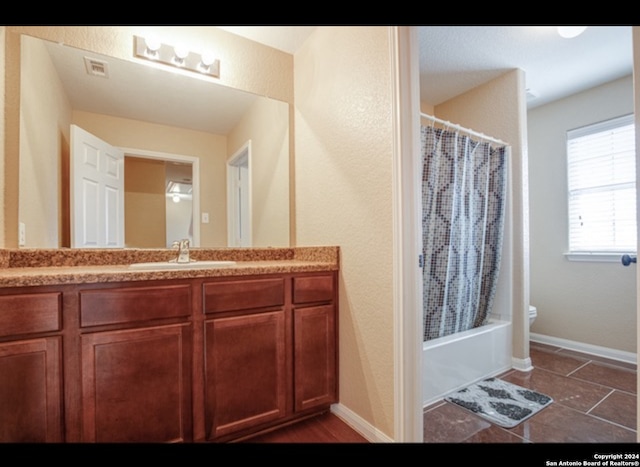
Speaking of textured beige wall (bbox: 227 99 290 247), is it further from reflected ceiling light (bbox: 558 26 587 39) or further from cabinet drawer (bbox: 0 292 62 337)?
reflected ceiling light (bbox: 558 26 587 39)

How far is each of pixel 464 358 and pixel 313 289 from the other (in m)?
1.20

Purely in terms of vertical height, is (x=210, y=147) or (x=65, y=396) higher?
(x=210, y=147)

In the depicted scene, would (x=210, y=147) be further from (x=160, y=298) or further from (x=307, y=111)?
(x=160, y=298)

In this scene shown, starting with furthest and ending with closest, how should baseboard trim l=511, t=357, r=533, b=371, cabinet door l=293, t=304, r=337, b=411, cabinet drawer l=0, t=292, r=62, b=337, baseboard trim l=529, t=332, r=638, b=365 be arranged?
baseboard trim l=529, t=332, r=638, b=365 < baseboard trim l=511, t=357, r=533, b=371 < cabinet door l=293, t=304, r=337, b=411 < cabinet drawer l=0, t=292, r=62, b=337

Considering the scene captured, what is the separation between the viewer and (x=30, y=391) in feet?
3.40

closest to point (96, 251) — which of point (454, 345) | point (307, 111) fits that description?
point (307, 111)

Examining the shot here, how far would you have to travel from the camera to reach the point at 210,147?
1.94 m

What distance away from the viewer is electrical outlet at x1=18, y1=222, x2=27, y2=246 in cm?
138

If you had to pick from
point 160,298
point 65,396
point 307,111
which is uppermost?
point 307,111

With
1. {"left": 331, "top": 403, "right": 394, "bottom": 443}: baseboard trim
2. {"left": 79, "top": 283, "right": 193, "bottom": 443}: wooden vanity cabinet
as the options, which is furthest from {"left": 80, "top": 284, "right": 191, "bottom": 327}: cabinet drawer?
{"left": 331, "top": 403, "right": 394, "bottom": 443}: baseboard trim

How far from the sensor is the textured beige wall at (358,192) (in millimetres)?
1414

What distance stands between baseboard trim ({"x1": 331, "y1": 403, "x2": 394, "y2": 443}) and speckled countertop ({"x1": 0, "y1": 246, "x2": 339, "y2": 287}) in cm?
77
